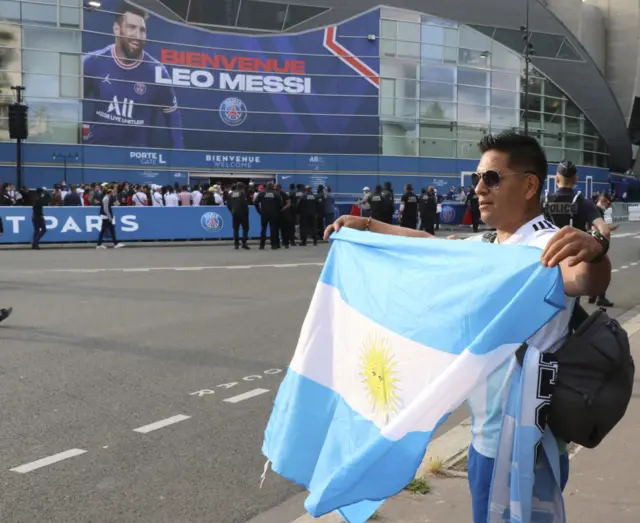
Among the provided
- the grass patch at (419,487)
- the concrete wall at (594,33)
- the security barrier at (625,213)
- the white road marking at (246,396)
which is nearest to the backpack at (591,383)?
the grass patch at (419,487)

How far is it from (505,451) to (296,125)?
40877 mm

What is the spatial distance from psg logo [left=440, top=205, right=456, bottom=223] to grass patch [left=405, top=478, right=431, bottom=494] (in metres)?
30.1

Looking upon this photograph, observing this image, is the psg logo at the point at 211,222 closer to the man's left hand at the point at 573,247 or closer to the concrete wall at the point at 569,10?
the man's left hand at the point at 573,247

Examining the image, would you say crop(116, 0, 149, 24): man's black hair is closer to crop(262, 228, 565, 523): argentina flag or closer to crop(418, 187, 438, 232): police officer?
crop(418, 187, 438, 232): police officer

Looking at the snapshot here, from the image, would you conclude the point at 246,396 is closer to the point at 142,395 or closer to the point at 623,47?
the point at 142,395

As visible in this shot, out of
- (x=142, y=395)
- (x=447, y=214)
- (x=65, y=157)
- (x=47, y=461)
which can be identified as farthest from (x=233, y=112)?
(x=47, y=461)

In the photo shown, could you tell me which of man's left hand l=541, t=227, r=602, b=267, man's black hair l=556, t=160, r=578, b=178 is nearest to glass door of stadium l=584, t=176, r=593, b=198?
man's black hair l=556, t=160, r=578, b=178

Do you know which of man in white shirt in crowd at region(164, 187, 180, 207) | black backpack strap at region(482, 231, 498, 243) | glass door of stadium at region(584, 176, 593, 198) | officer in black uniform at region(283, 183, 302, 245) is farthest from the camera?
glass door of stadium at region(584, 176, 593, 198)

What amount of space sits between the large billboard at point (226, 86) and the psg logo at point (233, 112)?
0.05 metres

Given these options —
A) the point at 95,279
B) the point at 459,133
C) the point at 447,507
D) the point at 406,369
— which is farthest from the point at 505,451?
the point at 459,133

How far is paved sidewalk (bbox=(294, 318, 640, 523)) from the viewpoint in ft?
11.8

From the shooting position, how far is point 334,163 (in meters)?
42.8

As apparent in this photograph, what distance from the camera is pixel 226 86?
41094 mm

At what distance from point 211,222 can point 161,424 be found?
19.1 meters
